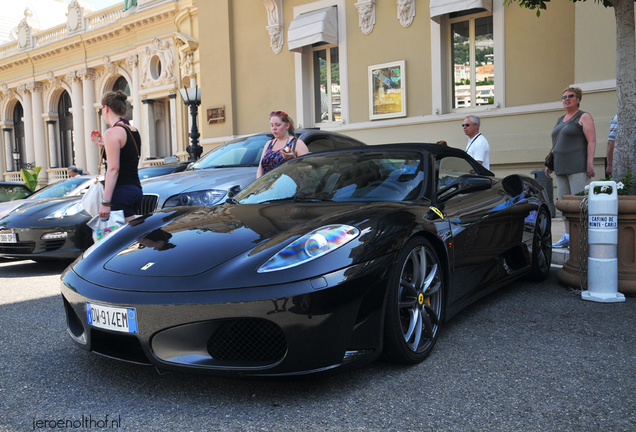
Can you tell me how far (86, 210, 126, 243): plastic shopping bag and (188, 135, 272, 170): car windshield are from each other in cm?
221

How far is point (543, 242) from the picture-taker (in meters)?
4.89

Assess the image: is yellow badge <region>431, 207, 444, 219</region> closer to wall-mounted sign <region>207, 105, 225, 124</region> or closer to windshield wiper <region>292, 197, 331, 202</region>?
windshield wiper <region>292, 197, 331, 202</region>

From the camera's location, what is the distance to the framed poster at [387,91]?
12188 mm

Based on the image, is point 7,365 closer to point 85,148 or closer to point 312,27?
point 312,27

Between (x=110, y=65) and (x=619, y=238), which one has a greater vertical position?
(x=110, y=65)

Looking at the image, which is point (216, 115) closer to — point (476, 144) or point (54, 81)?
point (476, 144)

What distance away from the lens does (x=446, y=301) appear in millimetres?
3170

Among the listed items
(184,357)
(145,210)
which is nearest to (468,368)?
(184,357)

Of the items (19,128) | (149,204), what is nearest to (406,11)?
(149,204)

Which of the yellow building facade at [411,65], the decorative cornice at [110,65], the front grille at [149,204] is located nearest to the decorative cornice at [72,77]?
the decorative cornice at [110,65]

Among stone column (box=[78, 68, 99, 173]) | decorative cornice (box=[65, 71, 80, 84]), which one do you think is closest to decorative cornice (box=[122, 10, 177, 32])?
stone column (box=[78, 68, 99, 173])

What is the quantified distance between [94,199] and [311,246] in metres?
2.86

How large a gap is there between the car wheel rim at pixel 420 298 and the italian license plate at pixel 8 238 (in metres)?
5.08

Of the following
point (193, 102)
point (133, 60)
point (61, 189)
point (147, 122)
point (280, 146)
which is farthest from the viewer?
point (133, 60)
